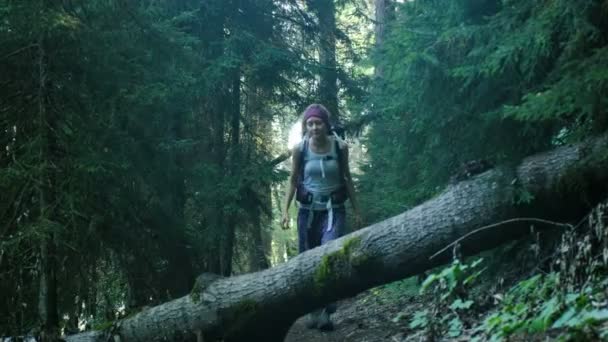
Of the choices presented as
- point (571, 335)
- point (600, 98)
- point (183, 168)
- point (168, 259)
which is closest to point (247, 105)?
point (183, 168)

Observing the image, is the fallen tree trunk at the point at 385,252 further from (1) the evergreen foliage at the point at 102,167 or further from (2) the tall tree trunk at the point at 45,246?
(1) the evergreen foliage at the point at 102,167

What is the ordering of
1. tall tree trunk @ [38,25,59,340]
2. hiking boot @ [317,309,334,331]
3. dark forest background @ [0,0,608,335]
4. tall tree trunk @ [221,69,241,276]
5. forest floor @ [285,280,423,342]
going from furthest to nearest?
tall tree trunk @ [221,69,241,276] → hiking boot @ [317,309,334,331] → forest floor @ [285,280,423,342] → tall tree trunk @ [38,25,59,340] → dark forest background @ [0,0,608,335]

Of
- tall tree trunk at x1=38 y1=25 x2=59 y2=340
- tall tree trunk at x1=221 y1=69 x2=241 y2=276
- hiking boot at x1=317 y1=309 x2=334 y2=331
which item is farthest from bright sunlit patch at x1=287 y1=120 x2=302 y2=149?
tall tree trunk at x1=38 y1=25 x2=59 y2=340

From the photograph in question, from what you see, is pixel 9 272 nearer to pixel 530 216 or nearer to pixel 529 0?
pixel 530 216

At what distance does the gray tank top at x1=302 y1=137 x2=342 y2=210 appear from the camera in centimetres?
697

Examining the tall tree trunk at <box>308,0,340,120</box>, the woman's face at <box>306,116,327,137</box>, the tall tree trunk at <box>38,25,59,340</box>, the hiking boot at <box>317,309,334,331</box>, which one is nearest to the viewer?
the tall tree trunk at <box>38,25,59,340</box>

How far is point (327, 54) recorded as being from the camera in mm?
13641

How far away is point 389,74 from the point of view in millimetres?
7180

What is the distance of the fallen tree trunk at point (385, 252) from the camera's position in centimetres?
509

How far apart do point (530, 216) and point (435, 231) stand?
824mm

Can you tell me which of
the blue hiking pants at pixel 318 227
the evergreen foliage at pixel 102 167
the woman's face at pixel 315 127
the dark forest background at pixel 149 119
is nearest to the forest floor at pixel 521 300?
the dark forest background at pixel 149 119

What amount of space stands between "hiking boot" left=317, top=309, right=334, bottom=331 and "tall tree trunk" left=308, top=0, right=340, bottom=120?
6.05 metres

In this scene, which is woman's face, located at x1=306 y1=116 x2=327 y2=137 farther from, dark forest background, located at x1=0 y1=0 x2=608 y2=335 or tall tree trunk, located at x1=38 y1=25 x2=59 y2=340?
tall tree trunk, located at x1=38 y1=25 x2=59 y2=340

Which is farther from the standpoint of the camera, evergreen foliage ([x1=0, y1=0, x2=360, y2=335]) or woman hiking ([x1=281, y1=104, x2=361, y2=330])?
woman hiking ([x1=281, y1=104, x2=361, y2=330])
